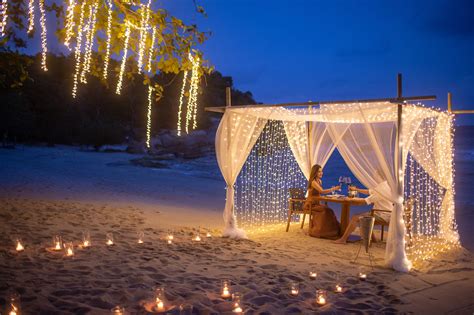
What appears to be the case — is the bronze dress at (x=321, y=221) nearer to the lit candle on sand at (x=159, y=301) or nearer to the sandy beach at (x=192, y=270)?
the sandy beach at (x=192, y=270)

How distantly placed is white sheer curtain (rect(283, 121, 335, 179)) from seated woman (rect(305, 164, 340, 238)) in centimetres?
100

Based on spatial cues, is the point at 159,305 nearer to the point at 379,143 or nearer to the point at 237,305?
the point at 237,305

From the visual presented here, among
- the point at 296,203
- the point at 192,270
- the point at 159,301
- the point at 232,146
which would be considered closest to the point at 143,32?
the point at 159,301

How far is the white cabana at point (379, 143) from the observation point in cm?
509

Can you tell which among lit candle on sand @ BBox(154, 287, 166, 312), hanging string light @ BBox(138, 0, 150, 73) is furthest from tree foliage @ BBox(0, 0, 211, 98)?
lit candle on sand @ BBox(154, 287, 166, 312)

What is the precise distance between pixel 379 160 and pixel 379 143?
0.23m

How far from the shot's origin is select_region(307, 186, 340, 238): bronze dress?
6.81 m

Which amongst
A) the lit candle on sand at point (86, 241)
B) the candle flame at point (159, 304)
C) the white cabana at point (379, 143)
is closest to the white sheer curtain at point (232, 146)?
the white cabana at point (379, 143)

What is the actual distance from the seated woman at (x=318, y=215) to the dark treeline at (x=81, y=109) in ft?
72.5

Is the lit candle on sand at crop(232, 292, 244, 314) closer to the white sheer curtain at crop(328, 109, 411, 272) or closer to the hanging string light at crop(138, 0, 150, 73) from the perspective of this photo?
the hanging string light at crop(138, 0, 150, 73)

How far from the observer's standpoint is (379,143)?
536 centimetres

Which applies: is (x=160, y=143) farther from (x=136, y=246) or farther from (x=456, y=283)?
(x=456, y=283)

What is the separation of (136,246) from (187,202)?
5.26m

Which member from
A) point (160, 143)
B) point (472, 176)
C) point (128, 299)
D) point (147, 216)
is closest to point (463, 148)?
point (472, 176)
